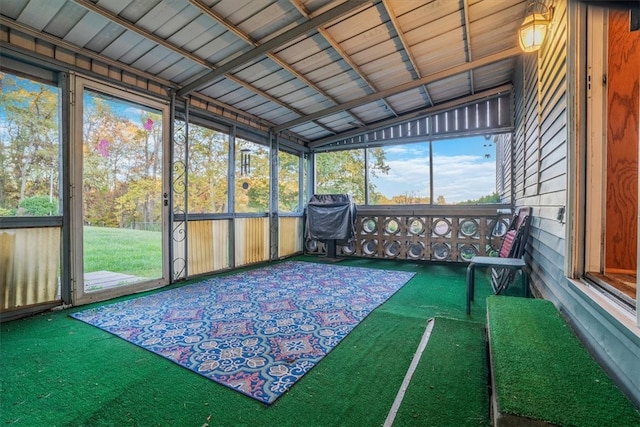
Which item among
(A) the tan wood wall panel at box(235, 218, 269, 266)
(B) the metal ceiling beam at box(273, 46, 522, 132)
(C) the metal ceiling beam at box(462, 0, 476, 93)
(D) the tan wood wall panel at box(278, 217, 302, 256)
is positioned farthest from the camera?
(D) the tan wood wall panel at box(278, 217, 302, 256)

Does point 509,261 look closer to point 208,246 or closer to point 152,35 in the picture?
point 208,246

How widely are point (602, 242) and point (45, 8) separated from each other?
5009mm

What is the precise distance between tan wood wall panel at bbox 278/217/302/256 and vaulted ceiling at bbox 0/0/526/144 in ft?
8.18

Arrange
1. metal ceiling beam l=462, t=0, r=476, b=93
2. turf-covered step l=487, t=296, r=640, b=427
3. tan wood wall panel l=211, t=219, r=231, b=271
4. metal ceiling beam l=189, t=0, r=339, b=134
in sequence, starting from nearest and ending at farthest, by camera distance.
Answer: turf-covered step l=487, t=296, r=640, b=427
metal ceiling beam l=189, t=0, r=339, b=134
metal ceiling beam l=462, t=0, r=476, b=93
tan wood wall panel l=211, t=219, r=231, b=271

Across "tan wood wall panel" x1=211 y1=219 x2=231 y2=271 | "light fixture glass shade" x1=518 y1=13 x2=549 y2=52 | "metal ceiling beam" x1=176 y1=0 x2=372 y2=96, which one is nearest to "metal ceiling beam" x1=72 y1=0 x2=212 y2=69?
"metal ceiling beam" x1=176 y1=0 x2=372 y2=96

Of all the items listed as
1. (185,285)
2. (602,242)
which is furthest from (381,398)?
(185,285)

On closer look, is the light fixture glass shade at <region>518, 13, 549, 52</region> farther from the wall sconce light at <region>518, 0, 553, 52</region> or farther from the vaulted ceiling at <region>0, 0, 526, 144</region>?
the vaulted ceiling at <region>0, 0, 526, 144</region>

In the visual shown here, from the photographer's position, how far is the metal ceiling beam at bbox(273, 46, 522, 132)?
14.8 feet

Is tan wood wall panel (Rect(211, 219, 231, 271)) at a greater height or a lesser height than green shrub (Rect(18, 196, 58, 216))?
lesser

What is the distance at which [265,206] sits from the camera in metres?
6.47

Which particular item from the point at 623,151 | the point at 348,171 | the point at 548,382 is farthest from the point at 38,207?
the point at 348,171

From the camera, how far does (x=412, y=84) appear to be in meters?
5.16

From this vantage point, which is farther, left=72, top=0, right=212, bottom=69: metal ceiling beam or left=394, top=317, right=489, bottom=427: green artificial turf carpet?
left=72, top=0, right=212, bottom=69: metal ceiling beam

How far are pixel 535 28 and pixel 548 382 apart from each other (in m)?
3.31
